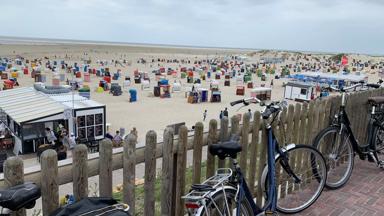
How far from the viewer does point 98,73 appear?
37781 mm

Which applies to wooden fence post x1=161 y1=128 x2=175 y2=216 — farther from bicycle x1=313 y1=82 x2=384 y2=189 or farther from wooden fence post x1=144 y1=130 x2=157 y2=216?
bicycle x1=313 y1=82 x2=384 y2=189

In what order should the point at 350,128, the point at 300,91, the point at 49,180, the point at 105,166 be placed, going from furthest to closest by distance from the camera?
the point at 300,91 → the point at 350,128 → the point at 105,166 → the point at 49,180

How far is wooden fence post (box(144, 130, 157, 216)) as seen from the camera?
7.97ft

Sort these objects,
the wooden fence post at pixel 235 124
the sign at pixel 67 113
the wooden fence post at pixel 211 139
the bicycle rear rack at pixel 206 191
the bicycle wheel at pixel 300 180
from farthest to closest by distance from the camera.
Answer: the sign at pixel 67 113 < the bicycle wheel at pixel 300 180 < the wooden fence post at pixel 235 124 < the wooden fence post at pixel 211 139 < the bicycle rear rack at pixel 206 191

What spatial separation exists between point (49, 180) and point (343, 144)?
374 centimetres

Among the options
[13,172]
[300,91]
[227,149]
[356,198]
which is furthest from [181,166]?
[300,91]

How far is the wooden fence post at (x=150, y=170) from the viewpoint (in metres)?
2.43

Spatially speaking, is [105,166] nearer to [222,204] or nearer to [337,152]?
[222,204]

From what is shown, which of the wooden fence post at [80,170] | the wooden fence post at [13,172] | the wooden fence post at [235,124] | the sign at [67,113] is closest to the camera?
the wooden fence post at [13,172]

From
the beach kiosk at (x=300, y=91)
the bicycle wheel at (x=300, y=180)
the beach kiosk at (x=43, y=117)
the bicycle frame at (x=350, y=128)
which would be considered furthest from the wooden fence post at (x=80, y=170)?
the beach kiosk at (x=300, y=91)

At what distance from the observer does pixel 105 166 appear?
2189 millimetres

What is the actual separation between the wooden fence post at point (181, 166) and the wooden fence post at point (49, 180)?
3.34 feet

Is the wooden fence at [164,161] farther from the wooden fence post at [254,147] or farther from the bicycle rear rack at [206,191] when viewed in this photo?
the bicycle rear rack at [206,191]

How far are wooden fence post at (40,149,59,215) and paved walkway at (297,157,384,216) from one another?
8.93 ft
